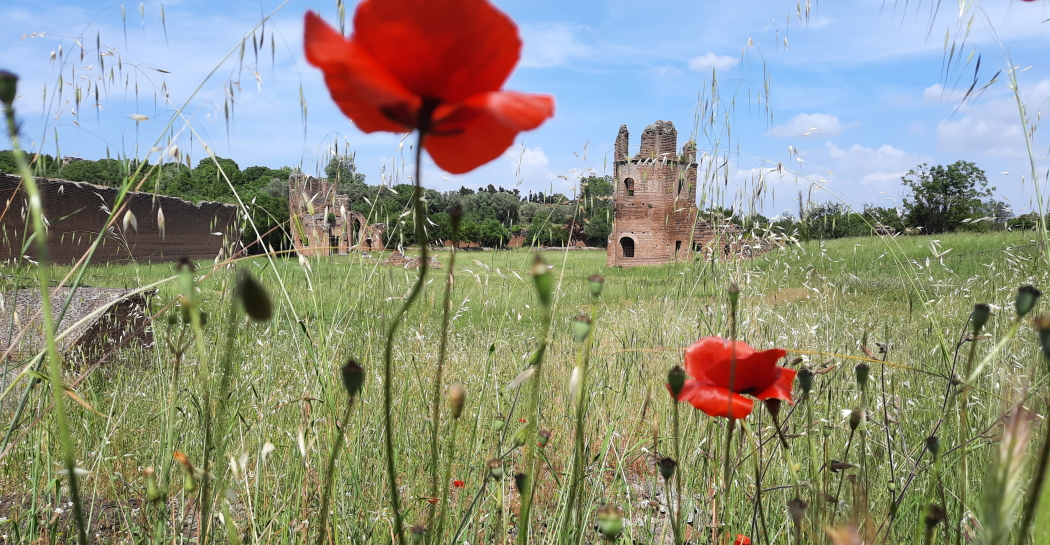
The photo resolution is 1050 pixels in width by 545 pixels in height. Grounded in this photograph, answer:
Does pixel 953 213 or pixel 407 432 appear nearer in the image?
pixel 407 432

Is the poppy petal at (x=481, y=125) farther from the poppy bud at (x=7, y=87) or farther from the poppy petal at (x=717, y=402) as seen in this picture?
the poppy petal at (x=717, y=402)

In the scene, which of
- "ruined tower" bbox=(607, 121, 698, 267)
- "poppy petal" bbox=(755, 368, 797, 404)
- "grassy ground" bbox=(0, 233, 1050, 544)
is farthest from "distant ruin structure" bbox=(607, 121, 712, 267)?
"poppy petal" bbox=(755, 368, 797, 404)

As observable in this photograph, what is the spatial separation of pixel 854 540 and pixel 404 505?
3.83ft

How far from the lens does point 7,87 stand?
0.36 m

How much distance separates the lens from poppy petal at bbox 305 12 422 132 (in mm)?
311

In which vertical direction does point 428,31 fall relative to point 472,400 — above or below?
above

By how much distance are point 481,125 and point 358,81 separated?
0.24 ft

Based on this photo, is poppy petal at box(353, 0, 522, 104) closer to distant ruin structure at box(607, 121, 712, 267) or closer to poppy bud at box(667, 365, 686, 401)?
poppy bud at box(667, 365, 686, 401)

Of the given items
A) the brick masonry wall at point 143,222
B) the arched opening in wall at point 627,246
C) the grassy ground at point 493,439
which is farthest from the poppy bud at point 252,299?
the arched opening in wall at point 627,246

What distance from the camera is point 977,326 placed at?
1.82 ft

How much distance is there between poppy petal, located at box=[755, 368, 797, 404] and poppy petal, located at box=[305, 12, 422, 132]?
1.53 feet

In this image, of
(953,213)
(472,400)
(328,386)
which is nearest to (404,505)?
(328,386)

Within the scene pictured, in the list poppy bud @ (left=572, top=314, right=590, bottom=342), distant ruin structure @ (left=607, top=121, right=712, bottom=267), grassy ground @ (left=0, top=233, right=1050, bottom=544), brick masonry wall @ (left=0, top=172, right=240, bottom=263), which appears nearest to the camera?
poppy bud @ (left=572, top=314, right=590, bottom=342)

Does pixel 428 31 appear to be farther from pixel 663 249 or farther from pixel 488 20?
pixel 663 249
